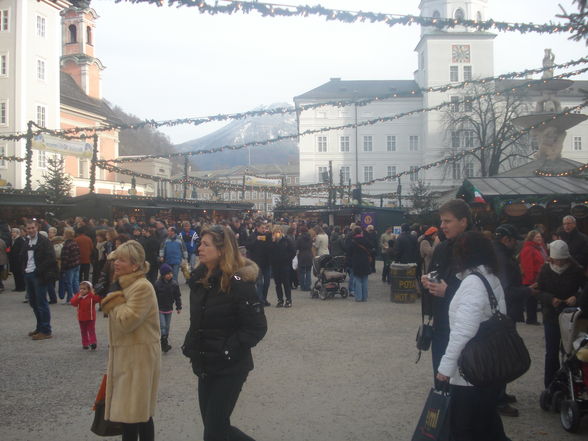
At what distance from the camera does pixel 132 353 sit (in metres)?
4.41

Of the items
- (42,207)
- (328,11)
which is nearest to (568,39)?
(328,11)

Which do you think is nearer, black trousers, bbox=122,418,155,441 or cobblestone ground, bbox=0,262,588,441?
black trousers, bbox=122,418,155,441

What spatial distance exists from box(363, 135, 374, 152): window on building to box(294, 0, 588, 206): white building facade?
132mm

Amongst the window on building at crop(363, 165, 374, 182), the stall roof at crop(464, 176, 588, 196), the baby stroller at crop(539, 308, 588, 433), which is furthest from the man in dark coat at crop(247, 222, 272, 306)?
the window on building at crop(363, 165, 374, 182)

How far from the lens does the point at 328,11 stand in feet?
26.9

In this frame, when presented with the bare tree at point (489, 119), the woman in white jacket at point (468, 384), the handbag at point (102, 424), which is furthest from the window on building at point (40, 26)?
the woman in white jacket at point (468, 384)

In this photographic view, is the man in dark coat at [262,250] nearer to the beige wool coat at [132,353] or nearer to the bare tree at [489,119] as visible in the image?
the beige wool coat at [132,353]

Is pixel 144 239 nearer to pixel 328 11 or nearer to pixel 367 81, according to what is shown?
pixel 328 11

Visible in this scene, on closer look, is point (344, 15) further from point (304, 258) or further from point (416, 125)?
point (416, 125)

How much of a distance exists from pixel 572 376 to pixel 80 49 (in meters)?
64.9

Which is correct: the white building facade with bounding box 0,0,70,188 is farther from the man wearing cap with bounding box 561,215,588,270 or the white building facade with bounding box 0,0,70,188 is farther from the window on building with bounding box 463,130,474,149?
the man wearing cap with bounding box 561,215,588,270

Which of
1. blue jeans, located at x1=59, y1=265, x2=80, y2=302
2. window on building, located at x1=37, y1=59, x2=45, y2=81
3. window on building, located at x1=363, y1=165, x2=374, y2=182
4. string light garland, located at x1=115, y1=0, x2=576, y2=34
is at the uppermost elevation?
window on building, located at x1=37, y1=59, x2=45, y2=81

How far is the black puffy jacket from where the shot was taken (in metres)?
3.99

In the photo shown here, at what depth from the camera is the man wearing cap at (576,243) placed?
8000mm
